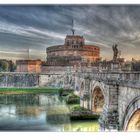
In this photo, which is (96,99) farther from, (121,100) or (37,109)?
(121,100)

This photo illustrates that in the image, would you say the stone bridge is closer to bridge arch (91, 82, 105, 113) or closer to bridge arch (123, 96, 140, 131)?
bridge arch (123, 96, 140, 131)

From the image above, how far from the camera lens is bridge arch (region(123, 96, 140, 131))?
6.73 m

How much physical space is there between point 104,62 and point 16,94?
31.8ft

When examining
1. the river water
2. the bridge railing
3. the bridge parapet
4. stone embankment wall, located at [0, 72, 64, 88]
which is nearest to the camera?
the bridge parapet

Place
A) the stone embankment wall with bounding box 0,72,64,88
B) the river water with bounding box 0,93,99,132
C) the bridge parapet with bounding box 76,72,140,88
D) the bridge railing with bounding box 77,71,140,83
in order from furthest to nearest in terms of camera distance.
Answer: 1. the stone embankment wall with bounding box 0,72,64,88
2. the river water with bounding box 0,93,99,132
3. the bridge railing with bounding box 77,71,140,83
4. the bridge parapet with bounding box 76,72,140,88

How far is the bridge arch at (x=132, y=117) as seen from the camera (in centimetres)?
673

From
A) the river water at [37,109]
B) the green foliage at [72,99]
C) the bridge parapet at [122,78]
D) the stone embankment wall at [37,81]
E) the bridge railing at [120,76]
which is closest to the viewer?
the bridge parapet at [122,78]

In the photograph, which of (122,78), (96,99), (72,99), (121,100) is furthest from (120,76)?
(72,99)

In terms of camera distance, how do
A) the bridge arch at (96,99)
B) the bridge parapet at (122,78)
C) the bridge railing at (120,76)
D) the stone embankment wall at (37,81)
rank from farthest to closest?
the stone embankment wall at (37,81) → the bridge arch at (96,99) → the bridge railing at (120,76) → the bridge parapet at (122,78)

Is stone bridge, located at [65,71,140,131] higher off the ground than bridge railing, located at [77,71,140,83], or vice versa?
bridge railing, located at [77,71,140,83]

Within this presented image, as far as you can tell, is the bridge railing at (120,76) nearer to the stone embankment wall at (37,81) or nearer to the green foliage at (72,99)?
the green foliage at (72,99)

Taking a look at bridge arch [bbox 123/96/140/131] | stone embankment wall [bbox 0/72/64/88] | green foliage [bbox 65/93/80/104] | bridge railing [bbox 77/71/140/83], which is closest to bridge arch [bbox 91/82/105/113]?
bridge railing [bbox 77/71/140/83]

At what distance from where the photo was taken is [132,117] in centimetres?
692

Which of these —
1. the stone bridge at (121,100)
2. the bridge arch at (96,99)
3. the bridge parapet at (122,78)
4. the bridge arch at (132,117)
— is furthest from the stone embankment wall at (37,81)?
the bridge arch at (132,117)
